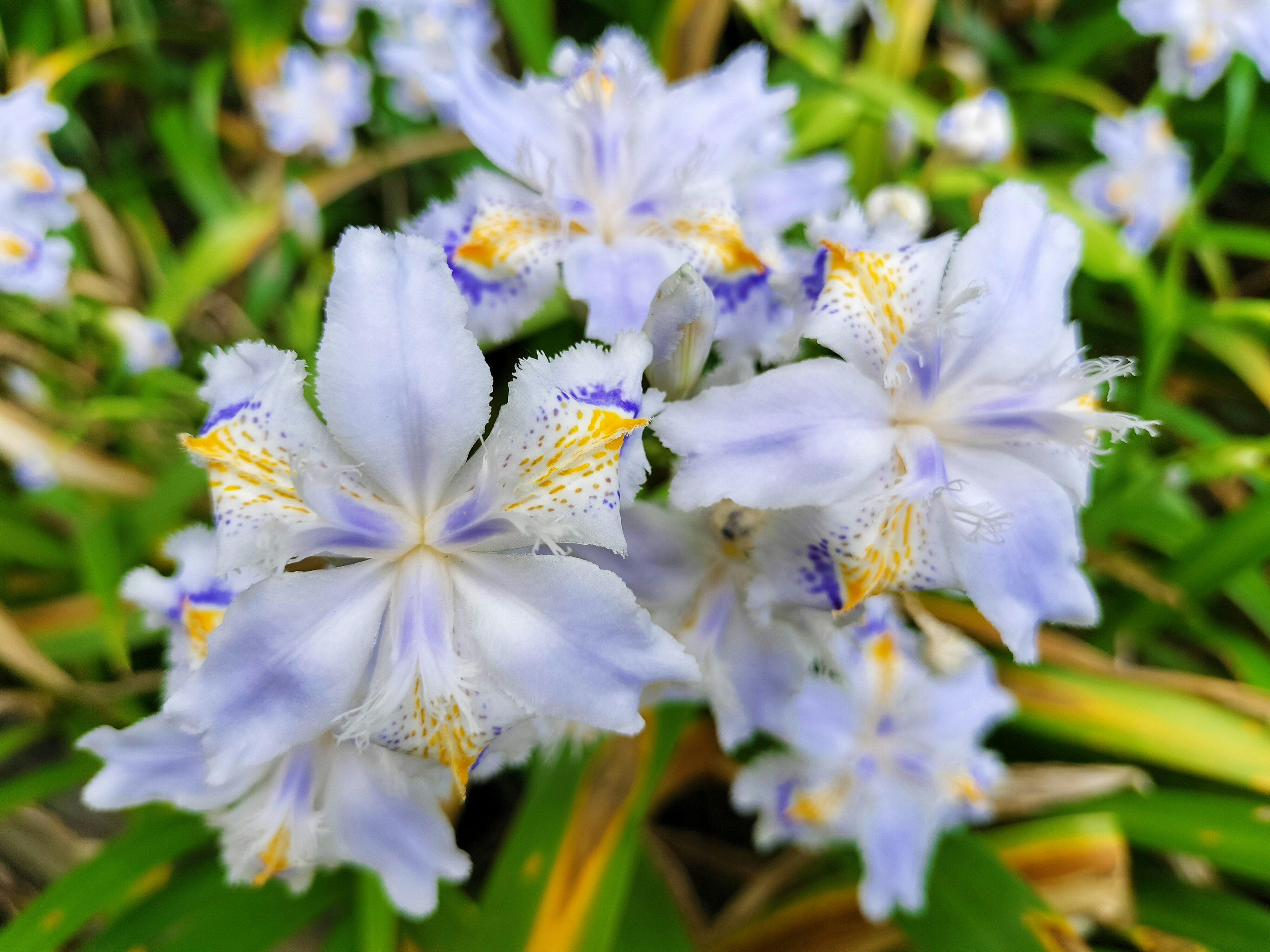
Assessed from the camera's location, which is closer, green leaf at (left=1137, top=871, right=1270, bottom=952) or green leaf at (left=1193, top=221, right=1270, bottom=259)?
green leaf at (left=1137, top=871, right=1270, bottom=952)

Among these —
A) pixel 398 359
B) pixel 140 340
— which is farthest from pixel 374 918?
pixel 140 340

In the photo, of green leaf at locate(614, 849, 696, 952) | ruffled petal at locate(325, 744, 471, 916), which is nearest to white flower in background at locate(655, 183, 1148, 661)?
ruffled petal at locate(325, 744, 471, 916)

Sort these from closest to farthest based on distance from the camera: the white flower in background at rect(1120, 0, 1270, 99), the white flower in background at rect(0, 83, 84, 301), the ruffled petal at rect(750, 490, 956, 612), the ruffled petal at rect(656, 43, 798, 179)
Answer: the ruffled petal at rect(750, 490, 956, 612) → the ruffled petal at rect(656, 43, 798, 179) → the white flower in background at rect(0, 83, 84, 301) → the white flower in background at rect(1120, 0, 1270, 99)

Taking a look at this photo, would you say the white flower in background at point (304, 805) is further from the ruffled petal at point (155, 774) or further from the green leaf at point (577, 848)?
the green leaf at point (577, 848)

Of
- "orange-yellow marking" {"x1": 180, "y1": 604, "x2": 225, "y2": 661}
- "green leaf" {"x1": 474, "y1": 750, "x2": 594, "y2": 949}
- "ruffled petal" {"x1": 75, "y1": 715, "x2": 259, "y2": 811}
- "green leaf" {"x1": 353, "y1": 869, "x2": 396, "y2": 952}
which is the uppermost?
"orange-yellow marking" {"x1": 180, "y1": 604, "x2": 225, "y2": 661}

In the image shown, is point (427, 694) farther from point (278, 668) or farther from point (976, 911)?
point (976, 911)

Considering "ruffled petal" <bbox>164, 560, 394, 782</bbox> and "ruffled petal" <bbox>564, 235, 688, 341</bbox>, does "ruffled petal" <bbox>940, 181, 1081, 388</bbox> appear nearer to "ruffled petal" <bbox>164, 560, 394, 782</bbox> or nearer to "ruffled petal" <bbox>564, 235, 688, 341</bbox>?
"ruffled petal" <bbox>564, 235, 688, 341</bbox>

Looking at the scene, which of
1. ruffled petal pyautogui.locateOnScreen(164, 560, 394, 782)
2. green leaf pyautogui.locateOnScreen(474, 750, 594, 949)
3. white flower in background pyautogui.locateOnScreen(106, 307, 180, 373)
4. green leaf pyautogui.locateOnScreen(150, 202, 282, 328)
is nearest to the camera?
ruffled petal pyautogui.locateOnScreen(164, 560, 394, 782)

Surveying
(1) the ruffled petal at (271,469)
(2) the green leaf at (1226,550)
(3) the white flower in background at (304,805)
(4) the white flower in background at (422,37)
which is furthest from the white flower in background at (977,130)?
(3) the white flower in background at (304,805)
